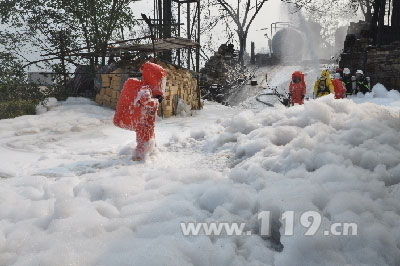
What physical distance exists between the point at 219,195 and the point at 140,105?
2.12 m

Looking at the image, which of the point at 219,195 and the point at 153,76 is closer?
the point at 219,195

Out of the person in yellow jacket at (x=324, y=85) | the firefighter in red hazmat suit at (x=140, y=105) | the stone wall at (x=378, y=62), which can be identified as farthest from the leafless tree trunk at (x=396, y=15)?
the firefighter in red hazmat suit at (x=140, y=105)

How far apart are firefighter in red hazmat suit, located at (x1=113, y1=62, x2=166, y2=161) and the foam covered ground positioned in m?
0.49

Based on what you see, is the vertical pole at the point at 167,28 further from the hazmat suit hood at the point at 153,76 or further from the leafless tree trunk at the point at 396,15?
the leafless tree trunk at the point at 396,15

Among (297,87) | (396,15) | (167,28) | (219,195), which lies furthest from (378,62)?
(219,195)

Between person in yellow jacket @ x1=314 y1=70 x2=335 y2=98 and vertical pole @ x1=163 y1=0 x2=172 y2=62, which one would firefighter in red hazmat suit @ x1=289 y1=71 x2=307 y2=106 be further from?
vertical pole @ x1=163 y1=0 x2=172 y2=62

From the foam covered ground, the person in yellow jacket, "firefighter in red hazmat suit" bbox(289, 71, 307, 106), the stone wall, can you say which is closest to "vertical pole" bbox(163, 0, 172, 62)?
"firefighter in red hazmat suit" bbox(289, 71, 307, 106)

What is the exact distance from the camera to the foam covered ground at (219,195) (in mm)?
2211

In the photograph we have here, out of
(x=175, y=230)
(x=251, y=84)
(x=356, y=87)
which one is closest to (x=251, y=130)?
(x=175, y=230)

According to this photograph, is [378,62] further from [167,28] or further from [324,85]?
[167,28]

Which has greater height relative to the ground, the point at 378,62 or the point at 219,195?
the point at 378,62

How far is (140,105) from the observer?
180 inches

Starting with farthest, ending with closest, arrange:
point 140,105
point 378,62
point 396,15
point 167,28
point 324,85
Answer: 1. point 396,15
2. point 378,62
3. point 167,28
4. point 324,85
5. point 140,105

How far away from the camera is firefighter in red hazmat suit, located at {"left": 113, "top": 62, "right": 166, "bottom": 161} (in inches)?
181
